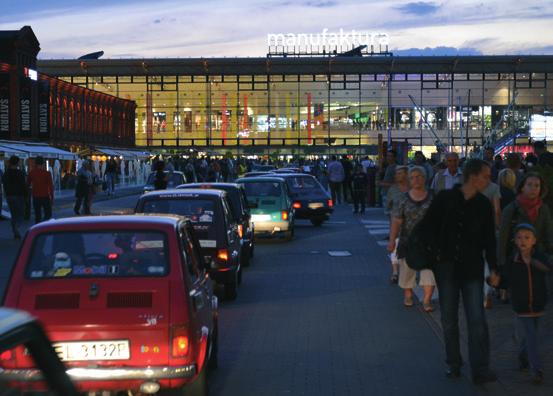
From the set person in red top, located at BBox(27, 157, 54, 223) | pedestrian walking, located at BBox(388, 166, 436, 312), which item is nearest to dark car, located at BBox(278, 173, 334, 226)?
person in red top, located at BBox(27, 157, 54, 223)

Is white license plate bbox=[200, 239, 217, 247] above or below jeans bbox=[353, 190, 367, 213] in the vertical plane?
above

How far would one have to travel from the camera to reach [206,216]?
1373 cm

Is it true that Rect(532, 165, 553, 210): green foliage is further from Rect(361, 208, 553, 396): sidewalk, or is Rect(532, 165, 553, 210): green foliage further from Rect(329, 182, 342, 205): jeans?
Rect(329, 182, 342, 205): jeans

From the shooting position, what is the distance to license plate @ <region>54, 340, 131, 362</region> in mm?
6961

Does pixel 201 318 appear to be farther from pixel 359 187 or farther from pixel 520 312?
pixel 359 187

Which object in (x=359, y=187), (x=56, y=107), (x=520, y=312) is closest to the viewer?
(x=520, y=312)

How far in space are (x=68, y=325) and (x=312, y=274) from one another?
34.4 feet

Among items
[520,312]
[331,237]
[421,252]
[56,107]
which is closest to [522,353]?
[520,312]

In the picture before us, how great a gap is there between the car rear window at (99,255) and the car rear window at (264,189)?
16.3 m

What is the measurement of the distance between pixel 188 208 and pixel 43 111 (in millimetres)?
51458

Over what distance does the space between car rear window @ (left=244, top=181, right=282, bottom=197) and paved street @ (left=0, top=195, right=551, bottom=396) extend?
4.82 metres

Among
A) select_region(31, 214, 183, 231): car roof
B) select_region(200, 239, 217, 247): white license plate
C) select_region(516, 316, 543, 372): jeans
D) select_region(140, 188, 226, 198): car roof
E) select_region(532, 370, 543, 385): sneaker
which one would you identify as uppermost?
select_region(31, 214, 183, 231): car roof

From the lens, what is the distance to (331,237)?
84.1 ft

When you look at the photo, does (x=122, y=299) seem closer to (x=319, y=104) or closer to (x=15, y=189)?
(x=15, y=189)
